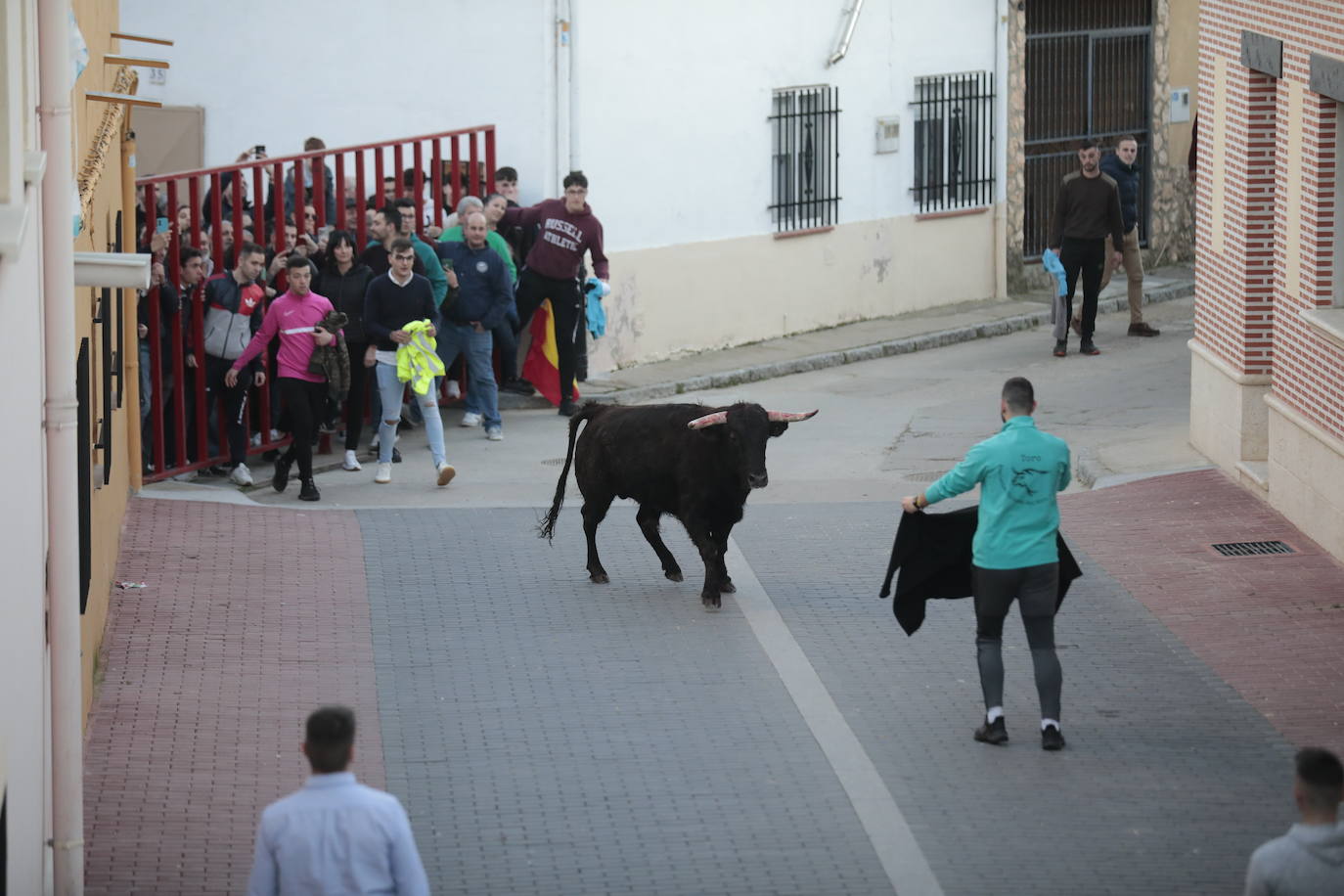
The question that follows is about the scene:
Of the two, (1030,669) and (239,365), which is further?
(239,365)

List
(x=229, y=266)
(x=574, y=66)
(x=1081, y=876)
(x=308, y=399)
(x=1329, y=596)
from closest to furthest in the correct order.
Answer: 1. (x=1081, y=876)
2. (x=1329, y=596)
3. (x=308, y=399)
4. (x=229, y=266)
5. (x=574, y=66)

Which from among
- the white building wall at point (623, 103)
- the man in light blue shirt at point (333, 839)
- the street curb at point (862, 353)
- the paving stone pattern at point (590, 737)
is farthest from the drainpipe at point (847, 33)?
the man in light blue shirt at point (333, 839)

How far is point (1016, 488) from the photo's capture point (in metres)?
9.02

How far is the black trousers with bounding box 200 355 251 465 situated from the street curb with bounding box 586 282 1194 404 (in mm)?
3322

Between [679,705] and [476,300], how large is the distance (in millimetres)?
7772

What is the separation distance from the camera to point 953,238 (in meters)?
24.5

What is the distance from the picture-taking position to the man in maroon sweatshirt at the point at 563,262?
18.0m

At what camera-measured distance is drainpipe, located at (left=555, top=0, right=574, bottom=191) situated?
755 inches

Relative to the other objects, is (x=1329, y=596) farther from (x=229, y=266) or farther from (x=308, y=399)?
(x=229, y=266)

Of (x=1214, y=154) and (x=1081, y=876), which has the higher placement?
(x=1214, y=154)

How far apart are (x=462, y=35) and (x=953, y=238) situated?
7.59 metres

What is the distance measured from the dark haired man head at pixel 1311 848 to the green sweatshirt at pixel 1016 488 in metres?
3.21

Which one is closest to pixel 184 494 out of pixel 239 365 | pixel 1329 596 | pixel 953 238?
pixel 239 365

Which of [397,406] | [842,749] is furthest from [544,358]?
[842,749]
